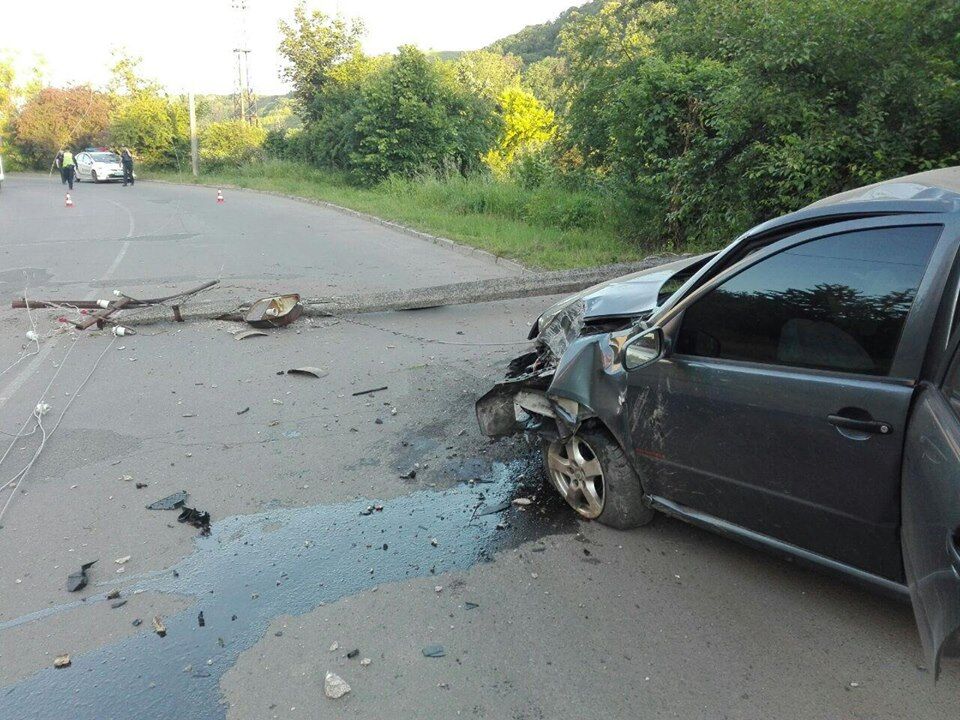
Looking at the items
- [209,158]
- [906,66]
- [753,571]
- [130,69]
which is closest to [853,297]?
[753,571]

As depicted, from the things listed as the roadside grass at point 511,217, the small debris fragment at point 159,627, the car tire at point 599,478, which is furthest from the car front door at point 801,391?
the roadside grass at point 511,217

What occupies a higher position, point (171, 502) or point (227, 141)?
point (227, 141)

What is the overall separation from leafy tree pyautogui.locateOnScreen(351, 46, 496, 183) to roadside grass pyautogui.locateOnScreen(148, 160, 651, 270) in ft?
6.55

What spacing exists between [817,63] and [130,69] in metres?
62.5

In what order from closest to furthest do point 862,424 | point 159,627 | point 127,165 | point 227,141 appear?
point 862,424, point 159,627, point 127,165, point 227,141

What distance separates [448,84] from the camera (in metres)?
28.2

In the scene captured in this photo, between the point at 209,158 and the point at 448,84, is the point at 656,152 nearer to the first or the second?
the point at 448,84

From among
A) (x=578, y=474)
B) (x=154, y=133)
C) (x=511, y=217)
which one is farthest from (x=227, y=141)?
(x=578, y=474)

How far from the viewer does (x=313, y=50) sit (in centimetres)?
3912

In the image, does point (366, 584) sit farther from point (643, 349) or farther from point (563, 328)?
point (563, 328)

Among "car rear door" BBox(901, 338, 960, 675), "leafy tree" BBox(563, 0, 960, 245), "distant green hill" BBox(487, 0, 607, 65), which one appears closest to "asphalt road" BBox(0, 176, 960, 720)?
"car rear door" BBox(901, 338, 960, 675)

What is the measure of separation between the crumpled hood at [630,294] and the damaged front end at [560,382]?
0.20ft

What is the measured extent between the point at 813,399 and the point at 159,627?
3045 millimetres

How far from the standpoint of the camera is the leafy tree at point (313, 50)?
39.0 metres
